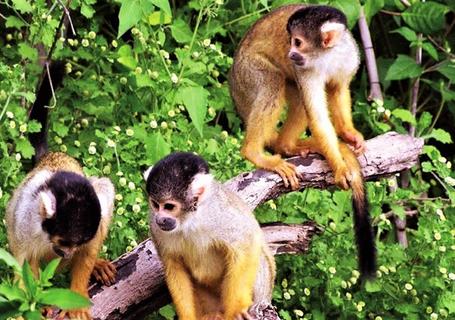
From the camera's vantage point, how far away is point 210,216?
4.28 metres

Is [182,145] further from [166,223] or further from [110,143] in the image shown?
[166,223]

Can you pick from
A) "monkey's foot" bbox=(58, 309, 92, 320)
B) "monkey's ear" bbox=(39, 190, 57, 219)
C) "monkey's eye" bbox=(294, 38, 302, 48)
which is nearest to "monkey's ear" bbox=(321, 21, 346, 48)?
"monkey's eye" bbox=(294, 38, 302, 48)

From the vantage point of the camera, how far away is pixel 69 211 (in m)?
4.18

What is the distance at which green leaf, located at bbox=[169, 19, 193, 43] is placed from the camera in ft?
20.1

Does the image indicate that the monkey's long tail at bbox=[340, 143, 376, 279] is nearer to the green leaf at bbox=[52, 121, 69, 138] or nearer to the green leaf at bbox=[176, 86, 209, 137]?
the green leaf at bbox=[176, 86, 209, 137]

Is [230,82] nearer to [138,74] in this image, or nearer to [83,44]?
[138,74]

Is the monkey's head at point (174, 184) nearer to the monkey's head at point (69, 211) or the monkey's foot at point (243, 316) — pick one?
the monkey's head at point (69, 211)

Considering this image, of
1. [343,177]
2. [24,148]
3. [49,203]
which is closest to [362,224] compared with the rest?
[343,177]

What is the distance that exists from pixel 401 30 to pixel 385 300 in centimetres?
216

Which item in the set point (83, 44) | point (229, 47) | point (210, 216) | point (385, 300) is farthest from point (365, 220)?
point (229, 47)

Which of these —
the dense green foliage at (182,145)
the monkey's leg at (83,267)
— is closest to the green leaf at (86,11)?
the dense green foliage at (182,145)

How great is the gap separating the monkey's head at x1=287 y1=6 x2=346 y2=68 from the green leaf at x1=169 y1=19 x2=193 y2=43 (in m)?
1.03

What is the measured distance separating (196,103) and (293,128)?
616mm

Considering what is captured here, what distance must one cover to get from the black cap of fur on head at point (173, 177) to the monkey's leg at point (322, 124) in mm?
1258
